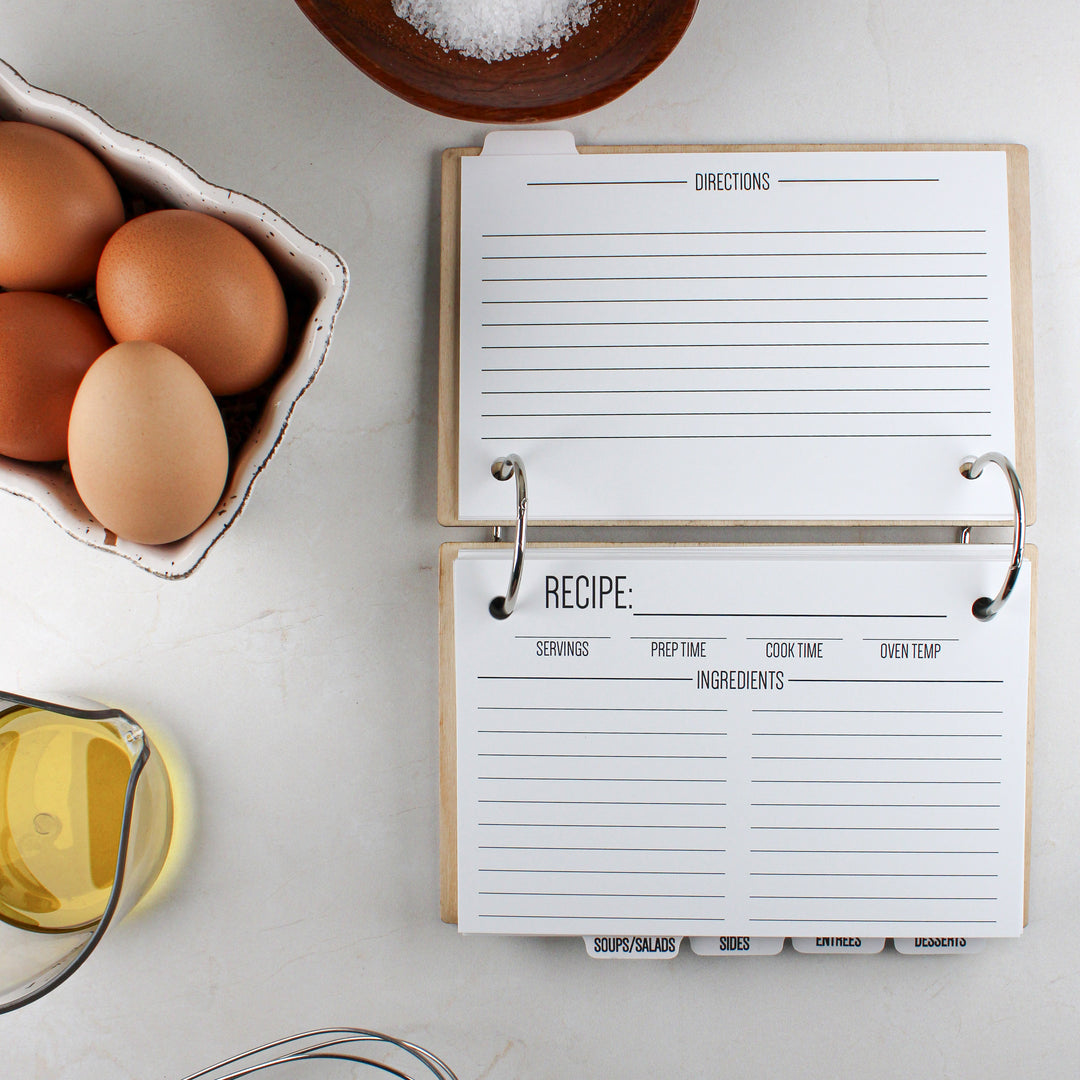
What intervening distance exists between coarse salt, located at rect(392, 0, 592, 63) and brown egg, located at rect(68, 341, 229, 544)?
0.26m

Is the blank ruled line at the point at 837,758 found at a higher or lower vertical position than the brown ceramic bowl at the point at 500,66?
lower

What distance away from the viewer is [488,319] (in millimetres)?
478

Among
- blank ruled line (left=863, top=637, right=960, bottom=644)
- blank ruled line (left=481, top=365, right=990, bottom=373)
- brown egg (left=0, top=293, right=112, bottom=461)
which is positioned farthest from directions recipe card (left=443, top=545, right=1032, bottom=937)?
brown egg (left=0, top=293, right=112, bottom=461)

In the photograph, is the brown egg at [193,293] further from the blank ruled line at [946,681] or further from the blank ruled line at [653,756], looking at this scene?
the blank ruled line at [946,681]

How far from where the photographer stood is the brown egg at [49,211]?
36cm

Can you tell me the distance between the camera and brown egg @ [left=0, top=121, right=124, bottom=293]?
1.17 feet

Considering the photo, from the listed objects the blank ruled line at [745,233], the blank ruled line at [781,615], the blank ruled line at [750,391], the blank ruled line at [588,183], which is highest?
the blank ruled line at [588,183]

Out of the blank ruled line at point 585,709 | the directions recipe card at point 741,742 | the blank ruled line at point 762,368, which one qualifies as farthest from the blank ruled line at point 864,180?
the blank ruled line at point 585,709

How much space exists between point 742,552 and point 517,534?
0.46ft

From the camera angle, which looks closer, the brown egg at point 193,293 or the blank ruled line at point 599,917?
the brown egg at point 193,293

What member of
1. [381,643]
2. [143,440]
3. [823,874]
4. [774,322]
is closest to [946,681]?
[823,874]

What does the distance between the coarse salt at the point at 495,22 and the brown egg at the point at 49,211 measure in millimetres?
205

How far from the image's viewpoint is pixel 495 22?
45 cm

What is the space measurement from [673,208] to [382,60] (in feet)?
0.62
